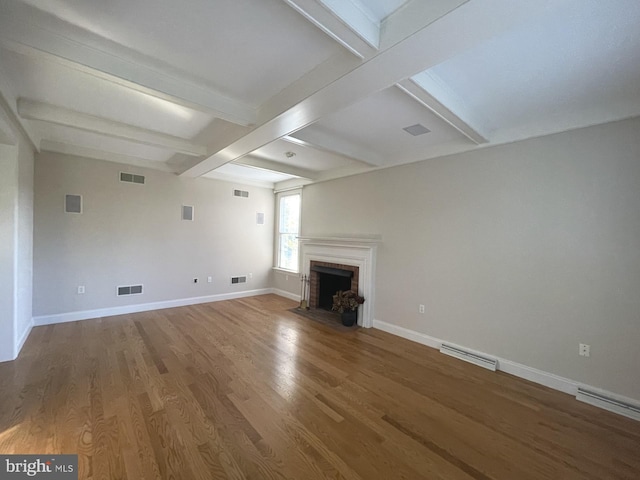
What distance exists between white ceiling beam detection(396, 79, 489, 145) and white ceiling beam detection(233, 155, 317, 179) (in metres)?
2.88

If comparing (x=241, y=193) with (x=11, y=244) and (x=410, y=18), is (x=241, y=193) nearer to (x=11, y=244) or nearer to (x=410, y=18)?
(x=11, y=244)

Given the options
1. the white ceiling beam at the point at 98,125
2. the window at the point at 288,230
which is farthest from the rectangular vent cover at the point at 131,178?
the window at the point at 288,230

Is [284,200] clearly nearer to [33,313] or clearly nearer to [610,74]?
[33,313]

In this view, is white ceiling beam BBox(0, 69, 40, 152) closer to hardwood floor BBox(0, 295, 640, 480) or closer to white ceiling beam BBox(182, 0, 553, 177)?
white ceiling beam BBox(182, 0, 553, 177)

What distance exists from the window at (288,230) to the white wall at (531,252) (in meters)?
2.68

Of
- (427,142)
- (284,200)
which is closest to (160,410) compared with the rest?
(427,142)

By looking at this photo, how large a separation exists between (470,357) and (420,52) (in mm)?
3304

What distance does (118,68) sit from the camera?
1962 mm

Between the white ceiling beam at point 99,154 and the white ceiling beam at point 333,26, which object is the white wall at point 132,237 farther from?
the white ceiling beam at point 333,26

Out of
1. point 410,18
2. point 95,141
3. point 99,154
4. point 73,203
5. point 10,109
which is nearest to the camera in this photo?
point 410,18

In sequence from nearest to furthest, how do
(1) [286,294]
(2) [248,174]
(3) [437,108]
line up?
(3) [437,108] < (2) [248,174] < (1) [286,294]

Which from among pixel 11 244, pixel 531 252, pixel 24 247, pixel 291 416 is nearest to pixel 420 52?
pixel 531 252

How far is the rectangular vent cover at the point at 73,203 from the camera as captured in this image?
4145 mm

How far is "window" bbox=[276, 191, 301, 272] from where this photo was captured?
6305mm
